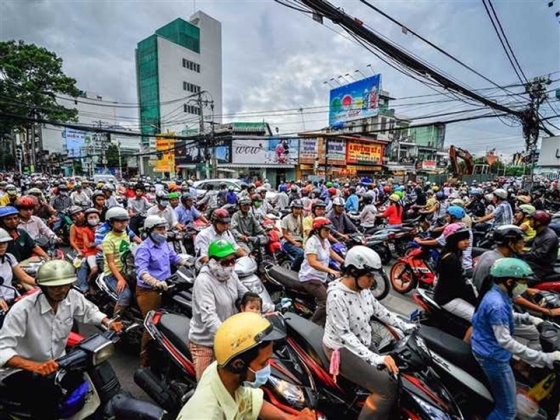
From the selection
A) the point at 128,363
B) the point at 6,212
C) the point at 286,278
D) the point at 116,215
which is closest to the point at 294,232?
the point at 286,278

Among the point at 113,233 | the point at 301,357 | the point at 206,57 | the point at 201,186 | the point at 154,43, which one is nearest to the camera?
the point at 301,357

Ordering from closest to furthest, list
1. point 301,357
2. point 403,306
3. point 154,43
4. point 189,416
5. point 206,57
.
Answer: point 189,416 < point 301,357 < point 403,306 < point 154,43 < point 206,57

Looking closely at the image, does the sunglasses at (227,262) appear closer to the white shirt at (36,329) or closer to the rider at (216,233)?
the white shirt at (36,329)

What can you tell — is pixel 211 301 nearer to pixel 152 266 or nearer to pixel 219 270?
pixel 219 270

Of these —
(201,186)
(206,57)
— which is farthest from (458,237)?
(206,57)

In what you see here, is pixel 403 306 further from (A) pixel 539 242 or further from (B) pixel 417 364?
(B) pixel 417 364

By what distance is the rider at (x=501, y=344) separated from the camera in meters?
2.40

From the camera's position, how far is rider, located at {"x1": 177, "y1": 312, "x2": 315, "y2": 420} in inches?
53.6

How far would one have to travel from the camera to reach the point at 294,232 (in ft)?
21.9

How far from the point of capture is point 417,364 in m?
2.43

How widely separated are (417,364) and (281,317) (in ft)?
4.04

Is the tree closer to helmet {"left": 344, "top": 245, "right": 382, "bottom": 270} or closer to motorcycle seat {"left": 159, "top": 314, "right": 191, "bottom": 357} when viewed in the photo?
motorcycle seat {"left": 159, "top": 314, "right": 191, "bottom": 357}

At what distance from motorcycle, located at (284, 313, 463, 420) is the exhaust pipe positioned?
1.11 m

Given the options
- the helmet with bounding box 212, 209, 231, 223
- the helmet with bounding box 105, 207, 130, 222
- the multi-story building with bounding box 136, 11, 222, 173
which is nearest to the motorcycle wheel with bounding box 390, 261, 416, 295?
the helmet with bounding box 212, 209, 231, 223
